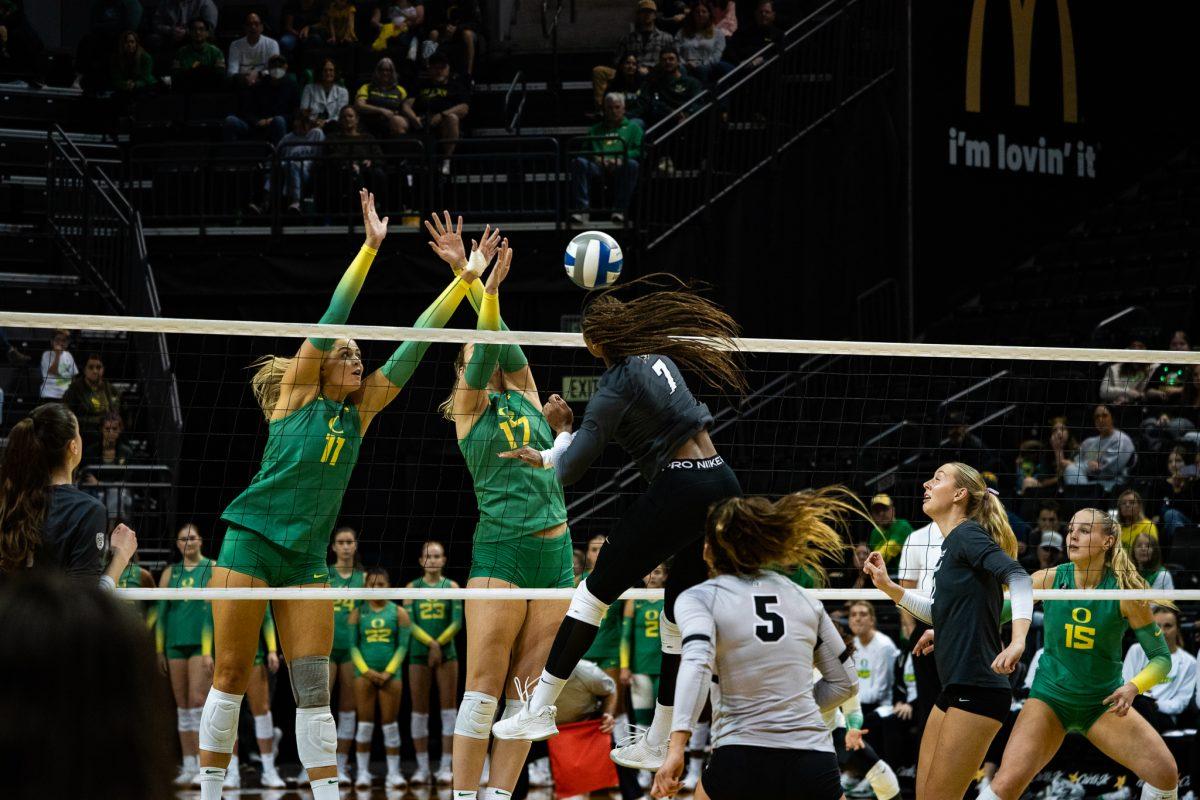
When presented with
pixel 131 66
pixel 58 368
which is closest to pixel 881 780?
pixel 58 368

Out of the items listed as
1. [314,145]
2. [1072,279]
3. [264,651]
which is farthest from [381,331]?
[1072,279]

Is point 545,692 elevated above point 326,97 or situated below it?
below

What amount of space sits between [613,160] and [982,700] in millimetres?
9408

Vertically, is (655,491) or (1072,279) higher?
(1072,279)

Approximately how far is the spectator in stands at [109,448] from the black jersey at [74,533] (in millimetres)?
7262

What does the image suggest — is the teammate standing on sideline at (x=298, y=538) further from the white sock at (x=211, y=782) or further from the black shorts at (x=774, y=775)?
the black shorts at (x=774, y=775)

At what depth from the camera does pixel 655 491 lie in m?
5.83

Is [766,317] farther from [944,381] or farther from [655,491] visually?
[655,491]

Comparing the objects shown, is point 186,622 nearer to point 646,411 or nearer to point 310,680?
point 310,680

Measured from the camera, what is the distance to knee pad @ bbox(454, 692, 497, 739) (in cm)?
635

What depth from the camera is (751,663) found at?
4773 mm

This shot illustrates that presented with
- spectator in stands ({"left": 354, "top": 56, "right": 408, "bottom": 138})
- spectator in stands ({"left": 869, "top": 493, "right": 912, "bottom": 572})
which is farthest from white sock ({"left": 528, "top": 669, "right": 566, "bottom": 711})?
spectator in stands ({"left": 354, "top": 56, "right": 408, "bottom": 138})

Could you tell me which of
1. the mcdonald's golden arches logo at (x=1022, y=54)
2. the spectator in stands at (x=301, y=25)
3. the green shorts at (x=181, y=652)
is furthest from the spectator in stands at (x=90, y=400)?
the mcdonald's golden arches logo at (x=1022, y=54)

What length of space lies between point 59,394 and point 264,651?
309cm
